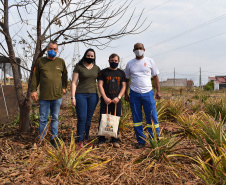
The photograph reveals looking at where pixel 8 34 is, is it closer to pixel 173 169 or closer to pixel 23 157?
pixel 23 157

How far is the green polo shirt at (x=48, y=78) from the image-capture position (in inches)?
137

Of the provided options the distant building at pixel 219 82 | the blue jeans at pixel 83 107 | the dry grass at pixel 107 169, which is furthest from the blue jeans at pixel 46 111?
the distant building at pixel 219 82

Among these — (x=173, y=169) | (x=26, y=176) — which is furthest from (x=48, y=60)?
(x=173, y=169)

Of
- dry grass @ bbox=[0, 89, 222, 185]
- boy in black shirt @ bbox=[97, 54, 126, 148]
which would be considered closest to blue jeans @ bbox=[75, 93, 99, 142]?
boy in black shirt @ bbox=[97, 54, 126, 148]

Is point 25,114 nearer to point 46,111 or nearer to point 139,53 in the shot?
point 46,111

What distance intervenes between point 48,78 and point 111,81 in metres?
1.08

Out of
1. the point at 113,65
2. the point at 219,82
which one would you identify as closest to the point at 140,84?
the point at 113,65

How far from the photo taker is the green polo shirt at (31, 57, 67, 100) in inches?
137

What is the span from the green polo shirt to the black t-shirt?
720 millimetres

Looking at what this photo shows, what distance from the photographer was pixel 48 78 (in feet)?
11.4

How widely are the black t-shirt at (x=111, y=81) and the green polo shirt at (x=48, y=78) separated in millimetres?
720

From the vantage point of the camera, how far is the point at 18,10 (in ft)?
14.3

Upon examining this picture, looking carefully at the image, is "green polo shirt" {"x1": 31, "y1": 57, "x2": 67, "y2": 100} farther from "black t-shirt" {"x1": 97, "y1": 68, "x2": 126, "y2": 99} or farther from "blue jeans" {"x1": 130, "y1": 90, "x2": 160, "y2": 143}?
"blue jeans" {"x1": 130, "y1": 90, "x2": 160, "y2": 143}

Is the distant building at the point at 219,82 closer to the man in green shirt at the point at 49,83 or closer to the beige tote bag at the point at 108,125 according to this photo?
the beige tote bag at the point at 108,125
